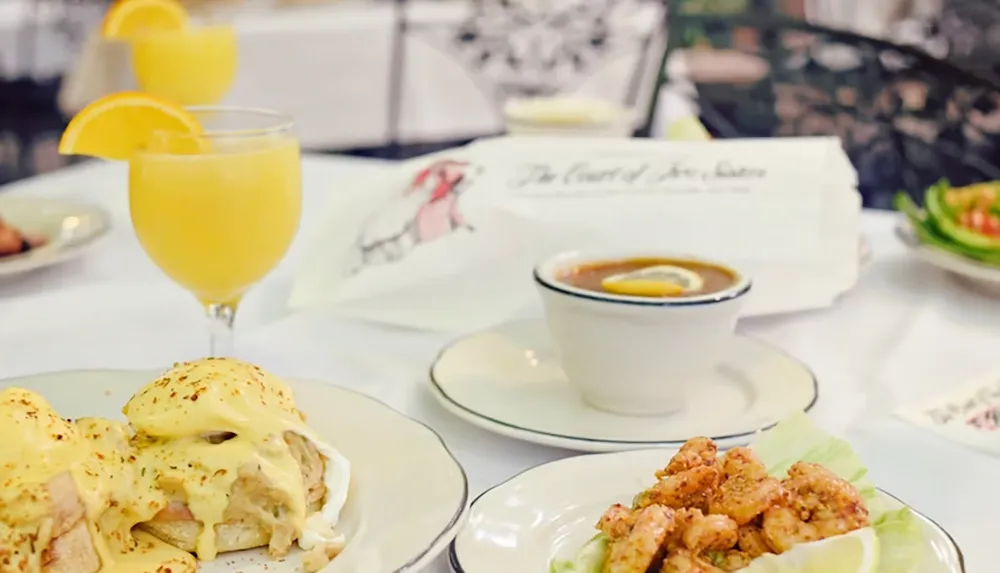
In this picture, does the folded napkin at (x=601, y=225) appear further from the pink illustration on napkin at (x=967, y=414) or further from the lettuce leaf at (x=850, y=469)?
the lettuce leaf at (x=850, y=469)

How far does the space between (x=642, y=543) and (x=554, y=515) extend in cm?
11

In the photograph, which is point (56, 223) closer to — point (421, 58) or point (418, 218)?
point (418, 218)

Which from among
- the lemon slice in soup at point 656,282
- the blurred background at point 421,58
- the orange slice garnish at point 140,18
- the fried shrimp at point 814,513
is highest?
the orange slice garnish at point 140,18

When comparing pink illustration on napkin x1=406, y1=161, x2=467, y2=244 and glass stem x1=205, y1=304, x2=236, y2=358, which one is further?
pink illustration on napkin x1=406, y1=161, x2=467, y2=244

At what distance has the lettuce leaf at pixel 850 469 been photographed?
0.63 metres

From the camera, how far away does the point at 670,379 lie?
91 centimetres

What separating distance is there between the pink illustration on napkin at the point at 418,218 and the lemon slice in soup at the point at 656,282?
30 cm

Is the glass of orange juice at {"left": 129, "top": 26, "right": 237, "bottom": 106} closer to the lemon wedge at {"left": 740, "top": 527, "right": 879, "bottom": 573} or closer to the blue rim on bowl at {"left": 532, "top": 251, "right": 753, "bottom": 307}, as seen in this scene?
the blue rim on bowl at {"left": 532, "top": 251, "right": 753, "bottom": 307}

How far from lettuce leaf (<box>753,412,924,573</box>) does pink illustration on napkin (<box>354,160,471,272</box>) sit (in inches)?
21.4

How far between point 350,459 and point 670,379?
304mm

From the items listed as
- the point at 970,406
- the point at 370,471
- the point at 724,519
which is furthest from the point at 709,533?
the point at 970,406

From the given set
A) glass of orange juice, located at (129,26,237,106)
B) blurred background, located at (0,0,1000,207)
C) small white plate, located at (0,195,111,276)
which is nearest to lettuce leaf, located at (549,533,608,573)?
small white plate, located at (0,195,111,276)

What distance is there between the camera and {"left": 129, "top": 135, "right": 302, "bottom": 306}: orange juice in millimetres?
999

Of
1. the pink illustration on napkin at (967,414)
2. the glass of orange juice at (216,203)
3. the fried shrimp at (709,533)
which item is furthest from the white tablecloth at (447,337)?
the fried shrimp at (709,533)
